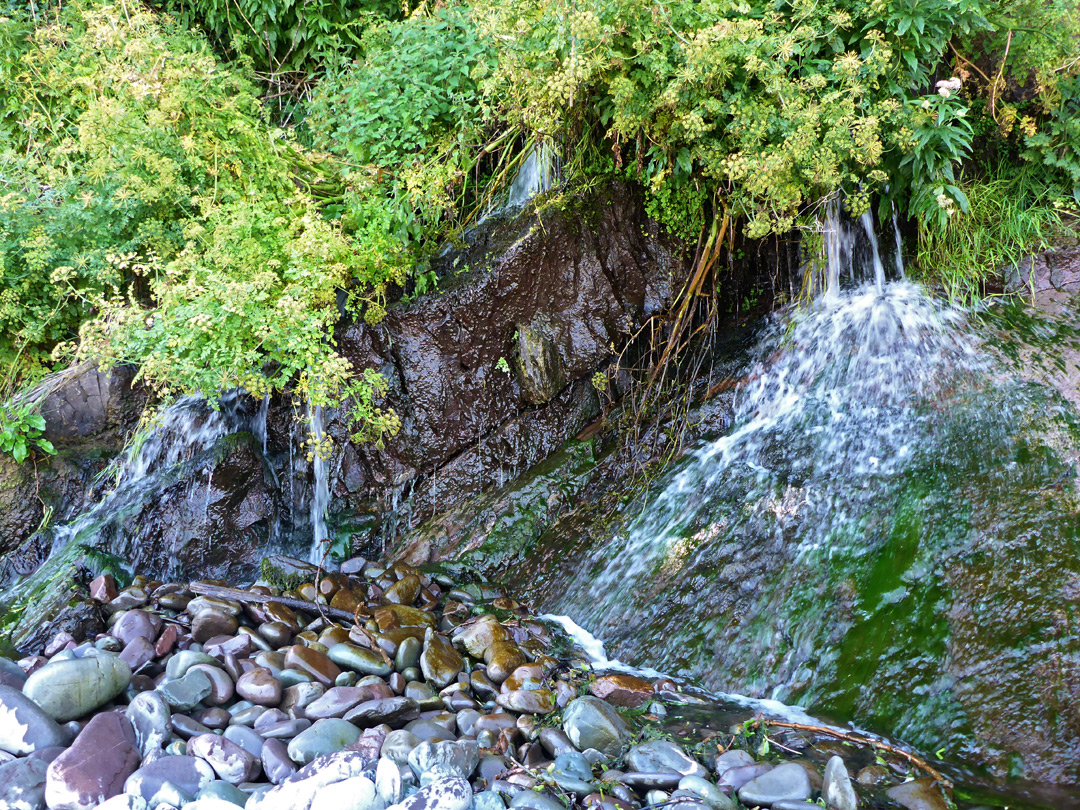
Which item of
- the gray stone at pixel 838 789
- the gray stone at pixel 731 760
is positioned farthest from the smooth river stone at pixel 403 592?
the gray stone at pixel 838 789

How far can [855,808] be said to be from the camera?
9.13ft

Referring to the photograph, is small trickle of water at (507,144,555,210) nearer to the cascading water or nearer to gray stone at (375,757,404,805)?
the cascading water

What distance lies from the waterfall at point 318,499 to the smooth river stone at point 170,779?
7.47 ft

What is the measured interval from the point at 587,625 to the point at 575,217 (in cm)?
278

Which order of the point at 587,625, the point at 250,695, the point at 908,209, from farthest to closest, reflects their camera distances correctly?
the point at 908,209 < the point at 587,625 < the point at 250,695

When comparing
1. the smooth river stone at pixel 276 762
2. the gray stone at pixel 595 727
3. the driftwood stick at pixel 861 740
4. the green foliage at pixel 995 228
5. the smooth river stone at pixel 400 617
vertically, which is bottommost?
the driftwood stick at pixel 861 740

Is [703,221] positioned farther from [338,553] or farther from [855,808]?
[855,808]

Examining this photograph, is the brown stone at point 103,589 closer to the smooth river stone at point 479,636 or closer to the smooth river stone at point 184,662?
the smooth river stone at point 184,662

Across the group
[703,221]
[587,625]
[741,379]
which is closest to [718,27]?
[703,221]

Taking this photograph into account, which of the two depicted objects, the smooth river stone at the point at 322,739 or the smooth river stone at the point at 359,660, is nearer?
the smooth river stone at the point at 322,739

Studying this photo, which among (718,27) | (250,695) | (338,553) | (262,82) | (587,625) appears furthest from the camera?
(262,82)

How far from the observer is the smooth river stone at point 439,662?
3.89m

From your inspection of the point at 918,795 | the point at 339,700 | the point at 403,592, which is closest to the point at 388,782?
the point at 339,700

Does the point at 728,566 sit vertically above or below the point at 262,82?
below
